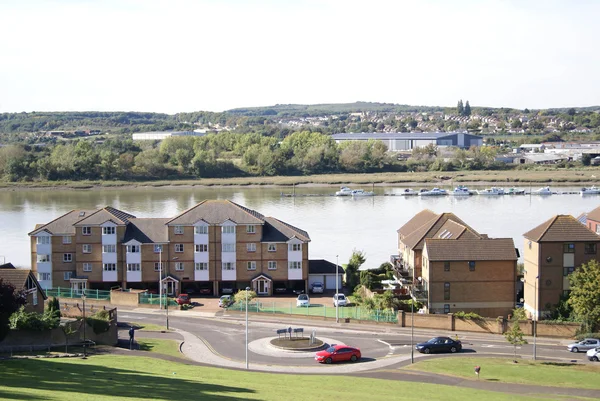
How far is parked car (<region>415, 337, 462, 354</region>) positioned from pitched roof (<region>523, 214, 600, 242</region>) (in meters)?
11.9

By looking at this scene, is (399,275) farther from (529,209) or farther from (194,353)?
(529,209)

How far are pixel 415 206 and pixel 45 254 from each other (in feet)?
238

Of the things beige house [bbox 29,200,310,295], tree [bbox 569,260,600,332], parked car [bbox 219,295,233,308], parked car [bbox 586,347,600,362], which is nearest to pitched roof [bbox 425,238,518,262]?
tree [bbox 569,260,600,332]

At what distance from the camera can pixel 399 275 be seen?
58.0 m

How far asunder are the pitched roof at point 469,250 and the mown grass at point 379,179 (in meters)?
109

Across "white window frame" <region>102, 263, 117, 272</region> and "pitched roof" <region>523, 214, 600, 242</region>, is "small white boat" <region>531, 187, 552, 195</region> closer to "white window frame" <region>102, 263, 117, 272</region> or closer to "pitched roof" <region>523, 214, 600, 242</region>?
"pitched roof" <region>523, 214, 600, 242</region>

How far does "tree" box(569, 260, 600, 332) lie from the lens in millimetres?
45562

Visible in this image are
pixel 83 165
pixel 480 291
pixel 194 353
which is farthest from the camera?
pixel 83 165

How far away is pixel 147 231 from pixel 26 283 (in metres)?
17.1

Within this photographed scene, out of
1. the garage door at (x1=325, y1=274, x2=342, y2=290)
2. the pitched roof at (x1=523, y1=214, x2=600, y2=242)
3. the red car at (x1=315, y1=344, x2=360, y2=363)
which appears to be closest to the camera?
the red car at (x1=315, y1=344, x2=360, y2=363)

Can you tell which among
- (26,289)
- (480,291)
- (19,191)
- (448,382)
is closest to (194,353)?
(26,289)

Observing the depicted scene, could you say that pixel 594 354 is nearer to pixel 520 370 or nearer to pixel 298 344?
pixel 520 370

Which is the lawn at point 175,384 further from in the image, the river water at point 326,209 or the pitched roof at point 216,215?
the river water at point 326,209

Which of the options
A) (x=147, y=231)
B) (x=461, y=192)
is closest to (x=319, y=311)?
(x=147, y=231)
